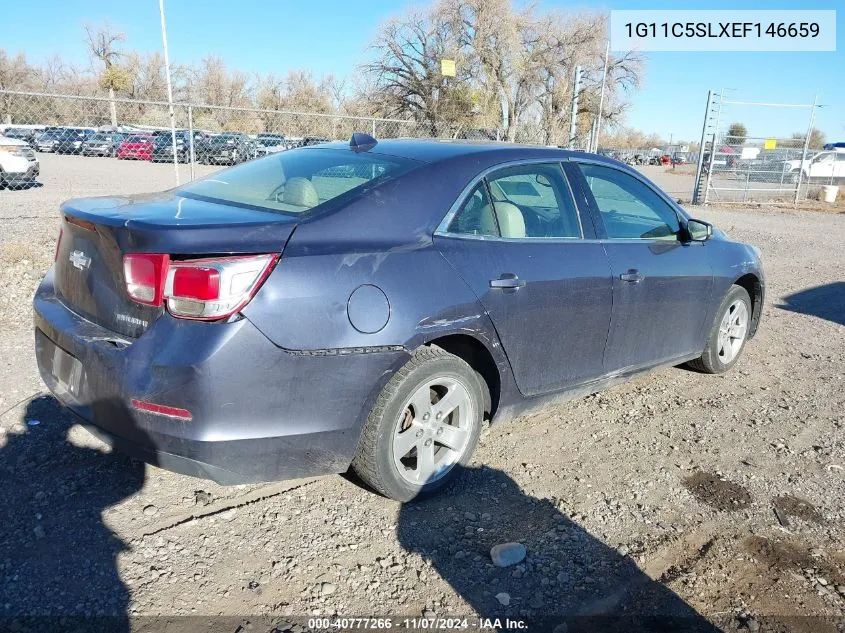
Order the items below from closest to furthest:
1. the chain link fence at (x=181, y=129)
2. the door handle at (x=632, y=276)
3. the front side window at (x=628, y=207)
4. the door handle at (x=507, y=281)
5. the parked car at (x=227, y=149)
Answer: the door handle at (x=507, y=281), the door handle at (x=632, y=276), the front side window at (x=628, y=207), the chain link fence at (x=181, y=129), the parked car at (x=227, y=149)

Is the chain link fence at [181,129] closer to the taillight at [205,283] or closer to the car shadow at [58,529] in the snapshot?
the car shadow at [58,529]

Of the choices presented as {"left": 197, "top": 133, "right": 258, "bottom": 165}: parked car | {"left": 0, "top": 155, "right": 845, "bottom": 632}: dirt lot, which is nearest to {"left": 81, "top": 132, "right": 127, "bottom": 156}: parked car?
{"left": 197, "top": 133, "right": 258, "bottom": 165}: parked car

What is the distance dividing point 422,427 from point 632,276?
1649mm

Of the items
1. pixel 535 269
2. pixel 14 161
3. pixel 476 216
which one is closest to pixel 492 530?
pixel 535 269

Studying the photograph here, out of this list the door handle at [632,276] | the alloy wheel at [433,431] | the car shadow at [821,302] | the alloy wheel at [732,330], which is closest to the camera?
the alloy wheel at [433,431]

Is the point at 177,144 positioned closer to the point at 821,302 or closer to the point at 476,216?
the point at 476,216

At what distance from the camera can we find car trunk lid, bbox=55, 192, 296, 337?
2.51 m

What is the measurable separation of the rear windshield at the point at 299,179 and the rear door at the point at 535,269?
0.46 meters

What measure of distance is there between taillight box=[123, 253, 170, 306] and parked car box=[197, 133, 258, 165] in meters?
10.1

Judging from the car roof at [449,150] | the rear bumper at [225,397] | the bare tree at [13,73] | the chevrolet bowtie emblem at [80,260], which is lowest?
the rear bumper at [225,397]

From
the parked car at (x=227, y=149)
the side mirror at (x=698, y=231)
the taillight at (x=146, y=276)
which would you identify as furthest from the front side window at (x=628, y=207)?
the parked car at (x=227, y=149)

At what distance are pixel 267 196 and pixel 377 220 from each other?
0.66 m

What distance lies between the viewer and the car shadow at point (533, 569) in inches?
96.2

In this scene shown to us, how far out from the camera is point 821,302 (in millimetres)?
7930
